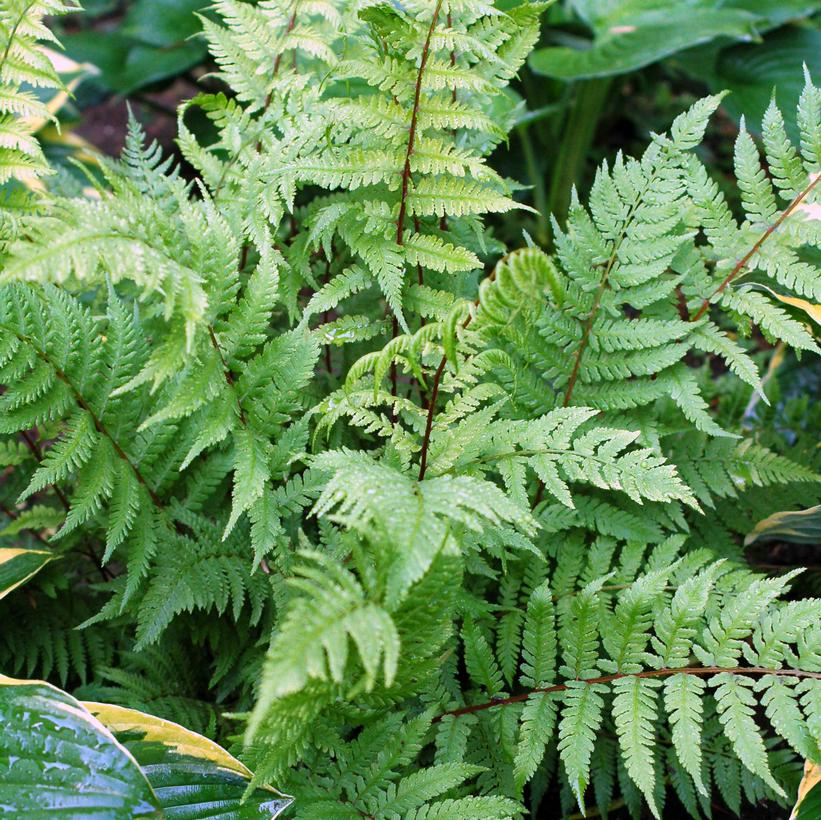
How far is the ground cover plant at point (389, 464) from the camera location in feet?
3.72

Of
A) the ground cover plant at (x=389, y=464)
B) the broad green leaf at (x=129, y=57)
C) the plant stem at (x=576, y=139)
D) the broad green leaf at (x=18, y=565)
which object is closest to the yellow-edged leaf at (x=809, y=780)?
the ground cover plant at (x=389, y=464)

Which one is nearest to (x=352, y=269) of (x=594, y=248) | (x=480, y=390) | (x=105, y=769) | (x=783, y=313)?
(x=480, y=390)

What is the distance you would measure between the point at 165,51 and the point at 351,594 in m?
2.90

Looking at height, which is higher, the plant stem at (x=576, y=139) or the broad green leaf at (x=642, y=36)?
the broad green leaf at (x=642, y=36)

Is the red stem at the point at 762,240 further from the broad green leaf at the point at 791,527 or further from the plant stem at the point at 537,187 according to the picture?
the plant stem at the point at 537,187

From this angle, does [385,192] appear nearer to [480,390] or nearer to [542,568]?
[480,390]

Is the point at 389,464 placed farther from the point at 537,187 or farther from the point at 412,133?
the point at 537,187

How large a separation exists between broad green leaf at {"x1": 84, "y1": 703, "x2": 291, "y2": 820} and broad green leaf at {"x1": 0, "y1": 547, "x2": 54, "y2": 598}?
270mm

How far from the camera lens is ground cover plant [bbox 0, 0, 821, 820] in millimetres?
1134

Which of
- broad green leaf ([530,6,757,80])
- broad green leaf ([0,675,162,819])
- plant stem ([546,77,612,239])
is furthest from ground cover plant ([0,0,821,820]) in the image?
plant stem ([546,77,612,239])

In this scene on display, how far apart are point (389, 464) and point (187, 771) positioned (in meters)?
0.56

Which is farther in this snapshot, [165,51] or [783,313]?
[165,51]

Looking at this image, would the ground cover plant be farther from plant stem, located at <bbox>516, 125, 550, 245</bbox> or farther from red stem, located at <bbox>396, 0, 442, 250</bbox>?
plant stem, located at <bbox>516, 125, 550, 245</bbox>

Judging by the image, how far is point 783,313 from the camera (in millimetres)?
1478
